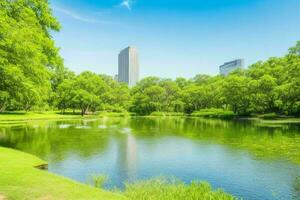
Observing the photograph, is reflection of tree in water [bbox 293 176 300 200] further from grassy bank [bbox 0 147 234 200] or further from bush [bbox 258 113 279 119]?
bush [bbox 258 113 279 119]

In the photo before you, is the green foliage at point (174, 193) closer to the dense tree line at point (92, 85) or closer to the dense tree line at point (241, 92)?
the dense tree line at point (92, 85)

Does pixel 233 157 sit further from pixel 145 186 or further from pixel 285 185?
pixel 145 186

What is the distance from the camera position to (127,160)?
20328 mm

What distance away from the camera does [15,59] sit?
21.8m

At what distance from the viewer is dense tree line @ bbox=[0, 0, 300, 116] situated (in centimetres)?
2135

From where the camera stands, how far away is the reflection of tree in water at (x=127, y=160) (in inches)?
639

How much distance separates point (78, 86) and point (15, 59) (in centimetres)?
7720

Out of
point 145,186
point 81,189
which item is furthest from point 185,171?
point 81,189

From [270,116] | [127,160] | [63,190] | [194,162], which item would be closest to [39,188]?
[63,190]

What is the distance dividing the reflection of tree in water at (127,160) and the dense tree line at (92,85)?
8652 millimetres

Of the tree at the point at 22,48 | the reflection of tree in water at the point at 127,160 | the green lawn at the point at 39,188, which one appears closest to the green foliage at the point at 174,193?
the green lawn at the point at 39,188

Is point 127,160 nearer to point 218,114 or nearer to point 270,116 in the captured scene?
point 270,116

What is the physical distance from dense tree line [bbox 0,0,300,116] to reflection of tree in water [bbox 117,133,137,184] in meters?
8.65

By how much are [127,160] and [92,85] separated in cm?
8235
